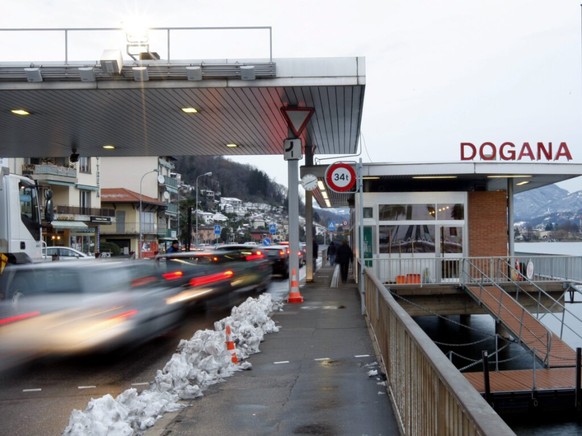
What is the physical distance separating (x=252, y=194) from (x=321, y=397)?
169224 mm

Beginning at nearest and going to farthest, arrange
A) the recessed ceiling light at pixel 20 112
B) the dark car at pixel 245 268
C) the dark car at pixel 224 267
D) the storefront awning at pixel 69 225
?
the dark car at pixel 224 267 → the recessed ceiling light at pixel 20 112 → the dark car at pixel 245 268 → the storefront awning at pixel 69 225

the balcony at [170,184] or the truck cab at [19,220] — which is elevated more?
the balcony at [170,184]

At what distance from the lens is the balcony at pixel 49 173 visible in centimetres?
5359

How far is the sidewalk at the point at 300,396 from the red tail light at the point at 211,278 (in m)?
3.40

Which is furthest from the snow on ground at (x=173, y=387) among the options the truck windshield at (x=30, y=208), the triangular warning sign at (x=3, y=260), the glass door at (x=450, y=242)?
the glass door at (x=450, y=242)

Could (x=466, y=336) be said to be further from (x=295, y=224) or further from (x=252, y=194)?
(x=252, y=194)

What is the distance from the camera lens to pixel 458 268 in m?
21.8

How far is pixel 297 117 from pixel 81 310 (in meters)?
9.53

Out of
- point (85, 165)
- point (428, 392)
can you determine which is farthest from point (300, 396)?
point (85, 165)

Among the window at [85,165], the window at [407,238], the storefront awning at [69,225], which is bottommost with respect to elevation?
the window at [407,238]

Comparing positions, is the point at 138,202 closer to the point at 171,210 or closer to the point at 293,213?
the point at 171,210

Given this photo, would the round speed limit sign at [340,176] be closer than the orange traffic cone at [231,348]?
No

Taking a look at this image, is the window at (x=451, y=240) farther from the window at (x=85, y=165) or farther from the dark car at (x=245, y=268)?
the window at (x=85, y=165)

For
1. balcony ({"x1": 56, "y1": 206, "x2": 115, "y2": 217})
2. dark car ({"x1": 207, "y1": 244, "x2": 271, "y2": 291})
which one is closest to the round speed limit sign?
dark car ({"x1": 207, "y1": 244, "x2": 271, "y2": 291})
